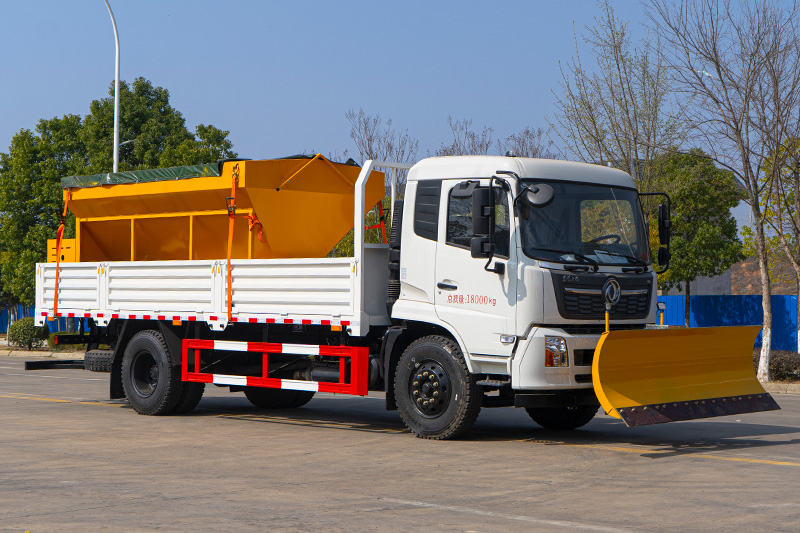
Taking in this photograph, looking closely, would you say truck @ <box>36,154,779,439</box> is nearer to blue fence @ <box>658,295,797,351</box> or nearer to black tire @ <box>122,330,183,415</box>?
black tire @ <box>122,330,183,415</box>

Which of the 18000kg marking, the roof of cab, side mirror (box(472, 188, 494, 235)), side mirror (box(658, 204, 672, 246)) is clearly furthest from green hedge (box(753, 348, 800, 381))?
side mirror (box(472, 188, 494, 235))

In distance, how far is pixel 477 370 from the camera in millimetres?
10398

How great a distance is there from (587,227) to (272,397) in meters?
5.88

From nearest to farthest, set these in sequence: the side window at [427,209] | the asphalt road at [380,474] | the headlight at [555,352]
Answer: the asphalt road at [380,474]
the headlight at [555,352]
the side window at [427,209]

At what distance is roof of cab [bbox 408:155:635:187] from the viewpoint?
10531mm

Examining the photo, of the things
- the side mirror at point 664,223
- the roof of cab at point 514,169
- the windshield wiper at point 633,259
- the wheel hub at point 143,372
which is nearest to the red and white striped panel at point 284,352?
the wheel hub at point 143,372

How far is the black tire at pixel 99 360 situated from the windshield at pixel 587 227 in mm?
6705

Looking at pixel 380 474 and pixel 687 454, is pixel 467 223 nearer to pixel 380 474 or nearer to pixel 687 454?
pixel 380 474

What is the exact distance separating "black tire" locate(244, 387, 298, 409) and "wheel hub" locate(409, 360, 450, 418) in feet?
13.1

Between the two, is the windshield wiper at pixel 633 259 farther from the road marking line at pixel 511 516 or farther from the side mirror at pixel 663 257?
the road marking line at pixel 511 516

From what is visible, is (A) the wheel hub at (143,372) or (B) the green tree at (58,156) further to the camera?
(B) the green tree at (58,156)

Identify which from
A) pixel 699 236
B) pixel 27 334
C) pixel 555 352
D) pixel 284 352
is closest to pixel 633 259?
pixel 555 352

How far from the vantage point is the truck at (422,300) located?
10148 mm

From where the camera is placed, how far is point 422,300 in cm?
1090
